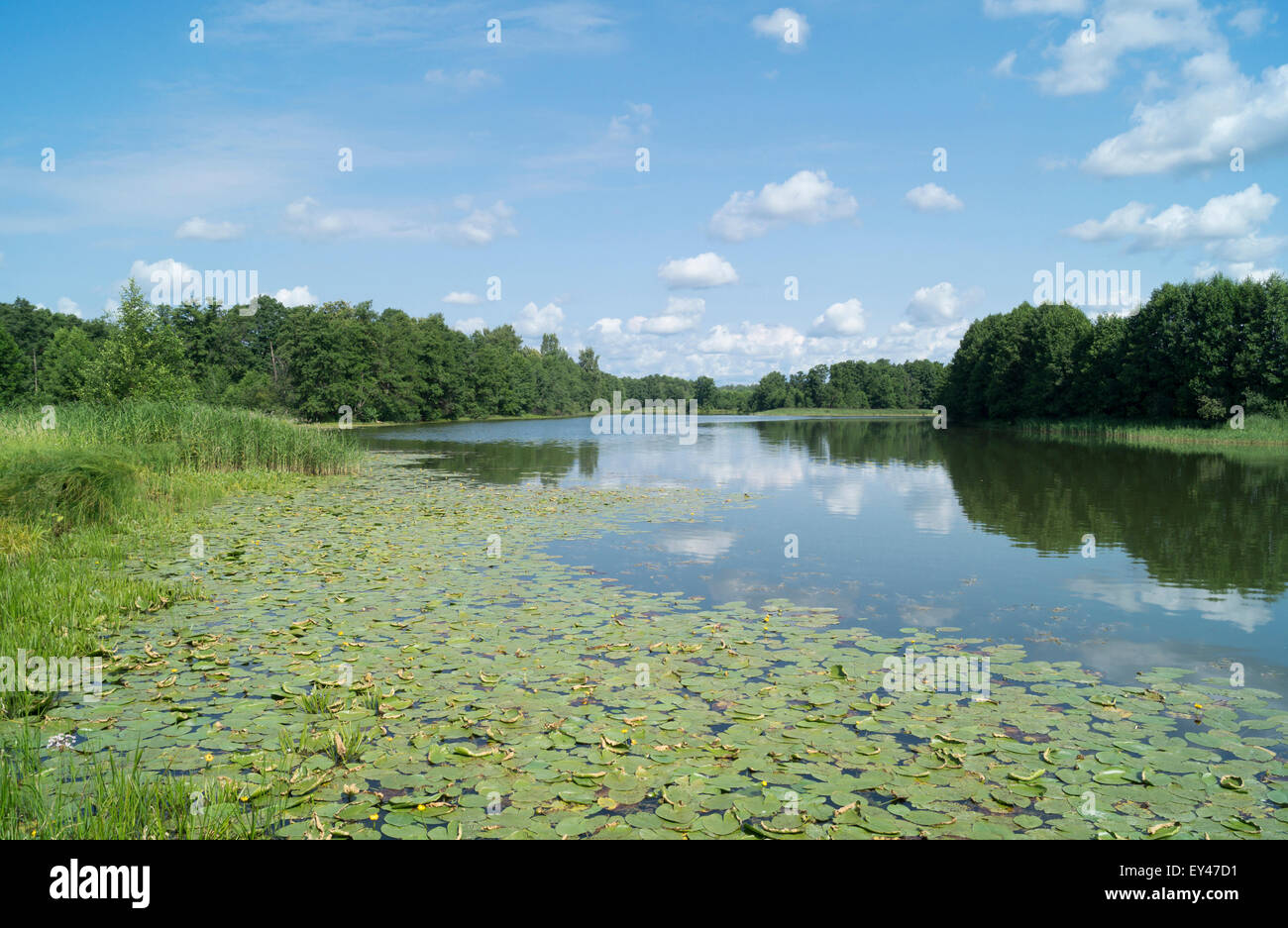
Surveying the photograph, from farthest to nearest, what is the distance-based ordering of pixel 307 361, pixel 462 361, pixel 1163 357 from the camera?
pixel 462 361, pixel 307 361, pixel 1163 357

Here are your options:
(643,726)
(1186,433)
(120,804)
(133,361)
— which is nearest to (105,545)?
(120,804)

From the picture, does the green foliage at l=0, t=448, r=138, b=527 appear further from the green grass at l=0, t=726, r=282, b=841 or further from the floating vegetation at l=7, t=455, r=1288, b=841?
the green grass at l=0, t=726, r=282, b=841

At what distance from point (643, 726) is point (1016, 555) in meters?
8.94

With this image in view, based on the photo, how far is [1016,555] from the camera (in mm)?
12039

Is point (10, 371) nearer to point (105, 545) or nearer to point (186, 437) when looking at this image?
point (186, 437)

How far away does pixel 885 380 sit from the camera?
158m

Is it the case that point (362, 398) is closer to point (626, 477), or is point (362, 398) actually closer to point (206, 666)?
point (626, 477)

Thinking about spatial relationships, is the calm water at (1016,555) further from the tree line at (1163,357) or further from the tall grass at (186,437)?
the tree line at (1163,357)

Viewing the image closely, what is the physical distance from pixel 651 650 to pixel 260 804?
11.9ft

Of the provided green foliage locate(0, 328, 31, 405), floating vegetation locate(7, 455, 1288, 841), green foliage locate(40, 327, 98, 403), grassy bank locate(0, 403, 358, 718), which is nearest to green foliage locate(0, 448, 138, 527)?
grassy bank locate(0, 403, 358, 718)

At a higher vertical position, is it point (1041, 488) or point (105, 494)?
point (105, 494)

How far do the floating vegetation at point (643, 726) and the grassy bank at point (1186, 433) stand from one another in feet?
144

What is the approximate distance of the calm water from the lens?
26.1 ft

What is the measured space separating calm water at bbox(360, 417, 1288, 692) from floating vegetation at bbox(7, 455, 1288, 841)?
1.00 meters
